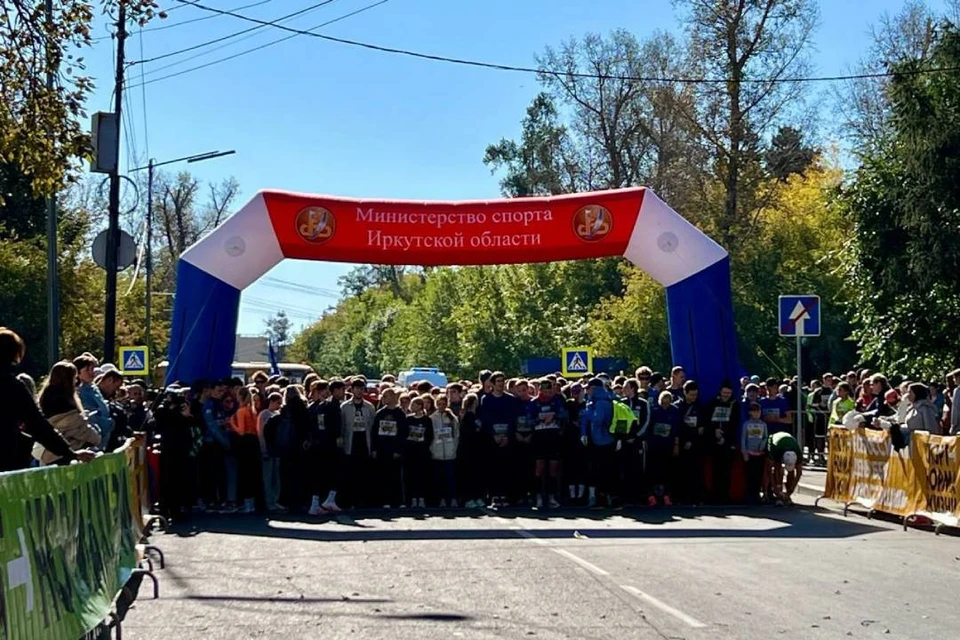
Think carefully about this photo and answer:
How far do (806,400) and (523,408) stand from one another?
10.7 meters

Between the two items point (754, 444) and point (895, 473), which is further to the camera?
point (754, 444)

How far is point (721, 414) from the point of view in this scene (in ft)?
58.9

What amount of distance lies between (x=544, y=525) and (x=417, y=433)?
10.0 ft

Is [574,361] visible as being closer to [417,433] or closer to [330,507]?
[417,433]

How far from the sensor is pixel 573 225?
1844 centimetres

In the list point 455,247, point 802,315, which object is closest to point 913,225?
point 802,315

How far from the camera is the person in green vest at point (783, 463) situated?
1773 centimetres

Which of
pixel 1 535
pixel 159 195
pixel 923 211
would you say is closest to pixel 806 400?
pixel 923 211

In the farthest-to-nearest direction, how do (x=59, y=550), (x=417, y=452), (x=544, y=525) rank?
(x=417, y=452) → (x=544, y=525) → (x=59, y=550)

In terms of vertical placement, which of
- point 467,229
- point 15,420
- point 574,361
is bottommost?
point 15,420

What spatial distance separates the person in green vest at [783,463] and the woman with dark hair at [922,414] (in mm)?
2165

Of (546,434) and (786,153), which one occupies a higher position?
(786,153)

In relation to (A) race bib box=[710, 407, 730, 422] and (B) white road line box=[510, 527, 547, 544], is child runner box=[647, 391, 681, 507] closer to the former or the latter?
(A) race bib box=[710, 407, 730, 422]

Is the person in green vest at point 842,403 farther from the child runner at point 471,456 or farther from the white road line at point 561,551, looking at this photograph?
the white road line at point 561,551
